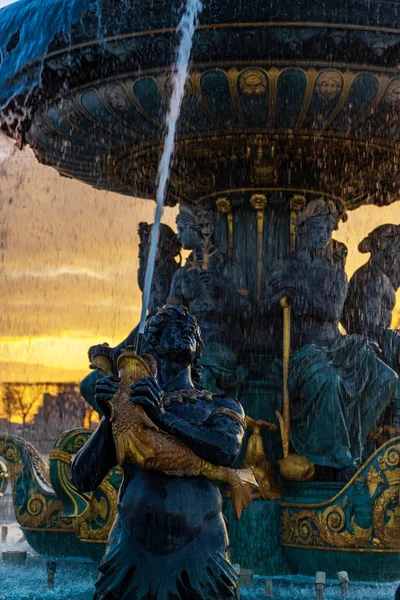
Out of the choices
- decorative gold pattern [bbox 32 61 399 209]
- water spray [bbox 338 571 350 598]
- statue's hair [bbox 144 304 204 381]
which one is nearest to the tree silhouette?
decorative gold pattern [bbox 32 61 399 209]

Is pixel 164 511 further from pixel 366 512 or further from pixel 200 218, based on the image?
pixel 200 218

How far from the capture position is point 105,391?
3498mm

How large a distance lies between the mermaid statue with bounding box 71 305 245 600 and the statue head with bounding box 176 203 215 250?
469 centimetres

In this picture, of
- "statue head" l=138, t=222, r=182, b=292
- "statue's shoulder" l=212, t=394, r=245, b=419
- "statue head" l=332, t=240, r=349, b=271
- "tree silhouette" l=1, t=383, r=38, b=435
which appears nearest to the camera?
"statue's shoulder" l=212, t=394, r=245, b=419

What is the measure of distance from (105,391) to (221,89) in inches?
165

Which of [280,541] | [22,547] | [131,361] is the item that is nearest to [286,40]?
[280,541]

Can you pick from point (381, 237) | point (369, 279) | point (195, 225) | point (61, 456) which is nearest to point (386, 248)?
point (381, 237)

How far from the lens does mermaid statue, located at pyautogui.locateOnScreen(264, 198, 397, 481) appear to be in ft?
24.6

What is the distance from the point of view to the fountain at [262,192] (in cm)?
707

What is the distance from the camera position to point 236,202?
27.9 feet

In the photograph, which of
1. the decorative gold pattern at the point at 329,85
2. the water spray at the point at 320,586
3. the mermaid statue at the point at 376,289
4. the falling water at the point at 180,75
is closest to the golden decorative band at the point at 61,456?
the falling water at the point at 180,75

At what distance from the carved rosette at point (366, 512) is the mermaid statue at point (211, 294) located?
118cm

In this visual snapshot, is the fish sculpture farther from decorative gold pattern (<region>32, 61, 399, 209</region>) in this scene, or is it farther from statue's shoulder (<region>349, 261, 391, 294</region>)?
statue's shoulder (<region>349, 261, 391, 294</region>)

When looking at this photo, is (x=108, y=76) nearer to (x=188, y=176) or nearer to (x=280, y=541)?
(x=188, y=176)
